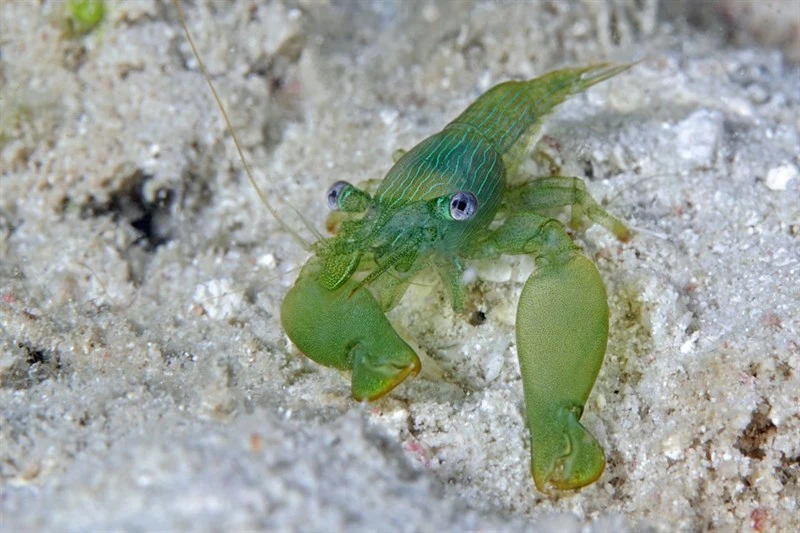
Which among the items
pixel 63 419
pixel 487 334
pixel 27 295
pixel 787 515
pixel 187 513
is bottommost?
pixel 787 515

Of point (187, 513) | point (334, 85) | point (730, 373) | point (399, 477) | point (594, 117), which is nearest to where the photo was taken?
point (187, 513)

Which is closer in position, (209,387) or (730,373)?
(209,387)

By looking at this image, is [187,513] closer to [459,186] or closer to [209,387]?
[209,387]

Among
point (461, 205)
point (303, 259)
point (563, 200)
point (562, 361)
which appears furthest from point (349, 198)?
point (562, 361)

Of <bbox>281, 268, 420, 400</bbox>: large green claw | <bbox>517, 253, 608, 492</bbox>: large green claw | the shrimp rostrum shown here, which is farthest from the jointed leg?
<bbox>281, 268, 420, 400</bbox>: large green claw

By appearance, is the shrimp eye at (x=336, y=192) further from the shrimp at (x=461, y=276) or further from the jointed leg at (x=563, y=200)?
the jointed leg at (x=563, y=200)

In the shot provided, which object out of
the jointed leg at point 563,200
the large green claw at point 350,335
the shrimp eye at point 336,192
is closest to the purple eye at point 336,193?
the shrimp eye at point 336,192

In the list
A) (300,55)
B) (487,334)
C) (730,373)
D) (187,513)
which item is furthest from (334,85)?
(187,513)
